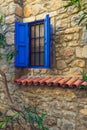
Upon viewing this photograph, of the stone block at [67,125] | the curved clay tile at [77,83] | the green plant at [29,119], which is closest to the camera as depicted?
the curved clay tile at [77,83]

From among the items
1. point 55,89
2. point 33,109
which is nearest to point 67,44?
point 55,89

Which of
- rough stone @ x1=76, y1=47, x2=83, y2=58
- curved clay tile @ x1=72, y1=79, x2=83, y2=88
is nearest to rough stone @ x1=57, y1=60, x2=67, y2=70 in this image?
rough stone @ x1=76, y1=47, x2=83, y2=58

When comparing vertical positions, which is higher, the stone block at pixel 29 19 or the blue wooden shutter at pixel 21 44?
the stone block at pixel 29 19

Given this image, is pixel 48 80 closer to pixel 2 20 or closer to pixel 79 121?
pixel 79 121

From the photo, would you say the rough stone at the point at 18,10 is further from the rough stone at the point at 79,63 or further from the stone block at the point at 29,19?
the rough stone at the point at 79,63

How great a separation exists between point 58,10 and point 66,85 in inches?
70.6

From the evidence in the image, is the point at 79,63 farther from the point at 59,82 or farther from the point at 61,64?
the point at 59,82

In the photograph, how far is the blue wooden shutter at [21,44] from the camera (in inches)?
196

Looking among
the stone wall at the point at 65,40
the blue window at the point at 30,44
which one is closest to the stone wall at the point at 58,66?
the stone wall at the point at 65,40

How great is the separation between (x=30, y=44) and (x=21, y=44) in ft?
0.81

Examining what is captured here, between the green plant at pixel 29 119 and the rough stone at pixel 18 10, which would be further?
the rough stone at pixel 18 10

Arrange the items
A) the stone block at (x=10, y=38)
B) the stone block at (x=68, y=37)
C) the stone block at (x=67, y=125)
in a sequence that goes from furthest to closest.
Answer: the stone block at (x=10, y=38) → the stone block at (x=68, y=37) → the stone block at (x=67, y=125)

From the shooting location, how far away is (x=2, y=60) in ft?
17.4

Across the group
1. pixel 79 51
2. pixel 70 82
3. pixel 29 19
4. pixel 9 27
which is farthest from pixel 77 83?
pixel 9 27
